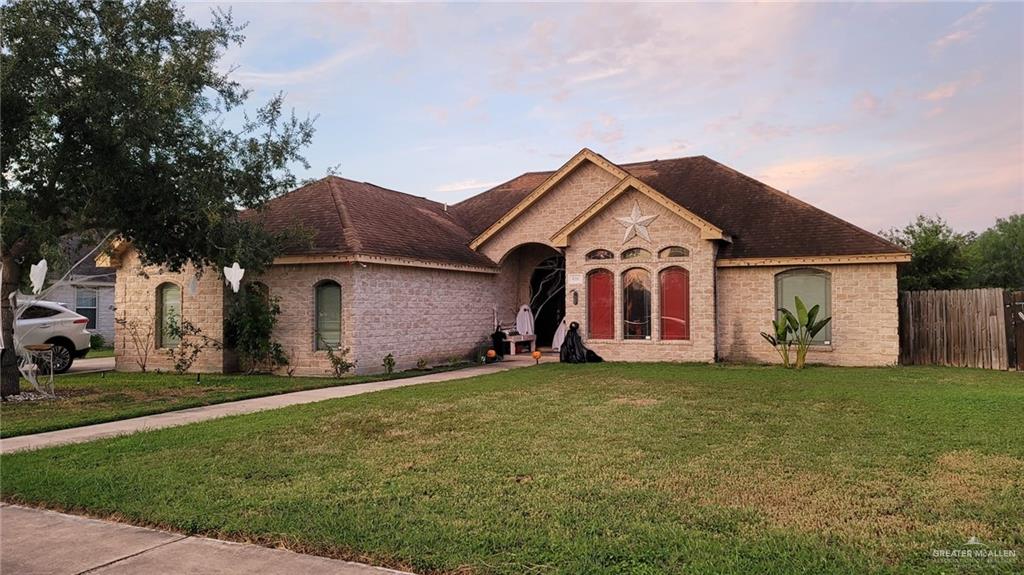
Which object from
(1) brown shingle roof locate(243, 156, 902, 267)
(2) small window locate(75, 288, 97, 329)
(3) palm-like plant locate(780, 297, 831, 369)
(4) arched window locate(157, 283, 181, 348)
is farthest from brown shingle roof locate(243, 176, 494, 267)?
(2) small window locate(75, 288, 97, 329)

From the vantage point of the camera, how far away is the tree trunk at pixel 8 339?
12477mm

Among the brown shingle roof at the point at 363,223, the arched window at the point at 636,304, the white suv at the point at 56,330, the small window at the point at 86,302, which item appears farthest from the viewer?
the small window at the point at 86,302

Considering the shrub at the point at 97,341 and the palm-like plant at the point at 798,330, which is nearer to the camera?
the palm-like plant at the point at 798,330

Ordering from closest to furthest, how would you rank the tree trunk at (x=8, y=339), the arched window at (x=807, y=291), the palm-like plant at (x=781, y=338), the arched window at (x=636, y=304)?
the tree trunk at (x=8, y=339)
the palm-like plant at (x=781, y=338)
the arched window at (x=807, y=291)
the arched window at (x=636, y=304)

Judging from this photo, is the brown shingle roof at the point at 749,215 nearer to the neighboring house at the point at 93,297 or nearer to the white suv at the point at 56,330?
the white suv at the point at 56,330

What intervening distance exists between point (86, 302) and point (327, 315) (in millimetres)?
18301

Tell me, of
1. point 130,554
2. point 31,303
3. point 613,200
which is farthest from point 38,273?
point 613,200

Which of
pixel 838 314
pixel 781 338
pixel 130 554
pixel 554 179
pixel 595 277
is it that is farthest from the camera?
pixel 554 179

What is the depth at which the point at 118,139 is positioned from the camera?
1201 cm

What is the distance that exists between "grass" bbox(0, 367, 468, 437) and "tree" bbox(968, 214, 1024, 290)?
4782 cm

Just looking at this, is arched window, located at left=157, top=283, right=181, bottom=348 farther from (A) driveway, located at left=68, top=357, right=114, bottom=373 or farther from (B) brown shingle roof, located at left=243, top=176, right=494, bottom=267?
(B) brown shingle roof, located at left=243, top=176, right=494, bottom=267

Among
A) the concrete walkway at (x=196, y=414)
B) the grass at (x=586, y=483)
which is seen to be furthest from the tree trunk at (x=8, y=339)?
the grass at (x=586, y=483)

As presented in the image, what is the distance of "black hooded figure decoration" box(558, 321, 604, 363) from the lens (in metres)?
19.3

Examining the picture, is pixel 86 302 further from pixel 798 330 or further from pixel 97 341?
pixel 798 330
